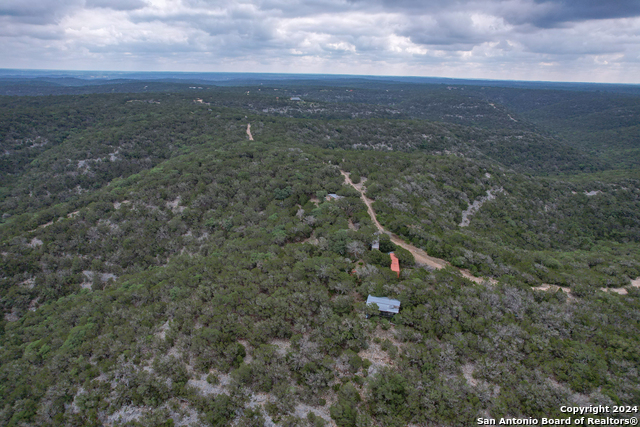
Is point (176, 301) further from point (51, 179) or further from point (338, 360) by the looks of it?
point (51, 179)

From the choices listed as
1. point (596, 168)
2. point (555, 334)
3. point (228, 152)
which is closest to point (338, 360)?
point (555, 334)

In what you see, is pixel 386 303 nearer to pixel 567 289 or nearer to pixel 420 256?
pixel 420 256

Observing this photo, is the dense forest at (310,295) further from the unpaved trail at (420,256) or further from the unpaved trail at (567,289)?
the unpaved trail at (420,256)

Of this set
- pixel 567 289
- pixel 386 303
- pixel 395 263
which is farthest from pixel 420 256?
pixel 567 289

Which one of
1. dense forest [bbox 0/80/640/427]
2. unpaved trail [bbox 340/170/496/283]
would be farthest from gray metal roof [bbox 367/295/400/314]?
unpaved trail [bbox 340/170/496/283]

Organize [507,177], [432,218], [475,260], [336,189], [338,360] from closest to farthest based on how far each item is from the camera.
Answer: [338,360]
[475,260]
[432,218]
[336,189]
[507,177]
